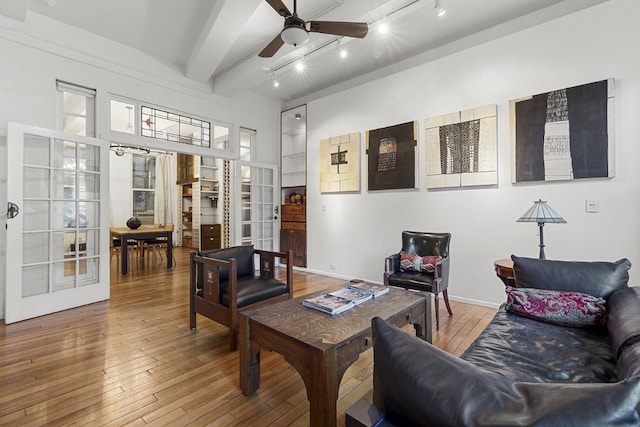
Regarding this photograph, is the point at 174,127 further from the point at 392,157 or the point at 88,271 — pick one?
the point at 392,157

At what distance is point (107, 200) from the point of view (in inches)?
151

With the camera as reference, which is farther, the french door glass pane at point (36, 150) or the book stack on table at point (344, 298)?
the french door glass pane at point (36, 150)

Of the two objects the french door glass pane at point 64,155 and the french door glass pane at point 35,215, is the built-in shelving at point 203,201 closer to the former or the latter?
the french door glass pane at point 64,155

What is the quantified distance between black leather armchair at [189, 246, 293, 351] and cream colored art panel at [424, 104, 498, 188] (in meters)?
2.31

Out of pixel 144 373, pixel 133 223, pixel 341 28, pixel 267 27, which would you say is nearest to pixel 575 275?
pixel 341 28

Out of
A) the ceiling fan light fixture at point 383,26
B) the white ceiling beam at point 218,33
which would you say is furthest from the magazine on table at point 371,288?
the white ceiling beam at point 218,33

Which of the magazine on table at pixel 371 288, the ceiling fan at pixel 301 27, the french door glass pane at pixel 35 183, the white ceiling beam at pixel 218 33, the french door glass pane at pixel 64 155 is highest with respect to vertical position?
the white ceiling beam at pixel 218 33

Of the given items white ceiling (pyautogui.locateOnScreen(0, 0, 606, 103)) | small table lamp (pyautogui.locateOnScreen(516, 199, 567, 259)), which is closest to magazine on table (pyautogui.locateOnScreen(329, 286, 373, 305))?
small table lamp (pyautogui.locateOnScreen(516, 199, 567, 259))

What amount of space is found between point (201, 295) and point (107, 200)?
2115 millimetres

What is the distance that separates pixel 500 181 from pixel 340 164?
2.36 meters

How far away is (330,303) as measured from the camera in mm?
2010

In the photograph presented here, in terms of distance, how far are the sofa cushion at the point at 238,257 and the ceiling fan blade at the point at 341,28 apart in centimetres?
218

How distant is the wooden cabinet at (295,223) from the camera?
5644 mm

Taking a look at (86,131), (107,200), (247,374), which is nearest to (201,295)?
(247,374)
